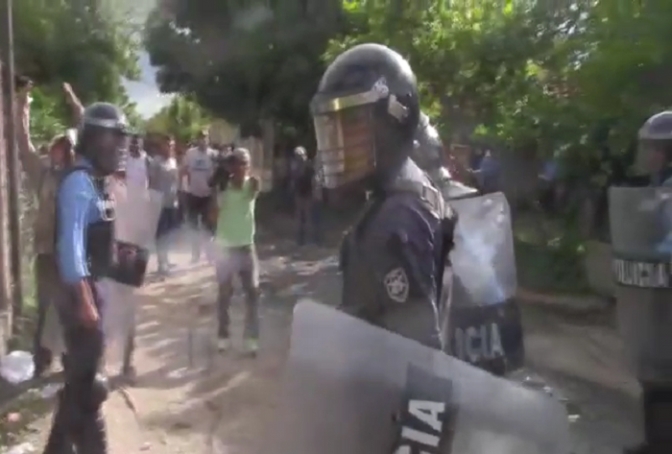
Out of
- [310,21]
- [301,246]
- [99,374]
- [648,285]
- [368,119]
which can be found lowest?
[301,246]

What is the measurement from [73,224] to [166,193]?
604 centimetres

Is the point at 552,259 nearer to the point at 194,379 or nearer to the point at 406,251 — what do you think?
the point at 194,379

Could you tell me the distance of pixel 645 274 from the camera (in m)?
3.50

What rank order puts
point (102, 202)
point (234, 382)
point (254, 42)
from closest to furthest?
point (102, 202), point (234, 382), point (254, 42)

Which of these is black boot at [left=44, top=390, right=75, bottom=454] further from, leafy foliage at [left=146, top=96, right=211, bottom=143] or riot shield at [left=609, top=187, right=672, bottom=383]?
leafy foliage at [left=146, top=96, right=211, bottom=143]

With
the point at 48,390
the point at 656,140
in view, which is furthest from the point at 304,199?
the point at 656,140

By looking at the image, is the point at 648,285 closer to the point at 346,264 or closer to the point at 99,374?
the point at 346,264

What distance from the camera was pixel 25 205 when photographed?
7273 mm

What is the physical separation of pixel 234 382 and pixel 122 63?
3377mm

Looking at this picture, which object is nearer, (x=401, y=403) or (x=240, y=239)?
(x=401, y=403)

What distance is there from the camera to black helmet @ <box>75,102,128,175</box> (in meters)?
4.08

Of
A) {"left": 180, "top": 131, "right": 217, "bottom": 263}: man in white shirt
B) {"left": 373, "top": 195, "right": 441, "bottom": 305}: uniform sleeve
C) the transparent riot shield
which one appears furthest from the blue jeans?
{"left": 373, "top": 195, "right": 441, "bottom": 305}: uniform sleeve

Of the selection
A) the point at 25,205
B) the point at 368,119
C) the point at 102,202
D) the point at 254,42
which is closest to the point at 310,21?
the point at 254,42

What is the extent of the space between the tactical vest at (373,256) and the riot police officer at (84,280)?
2046 millimetres
